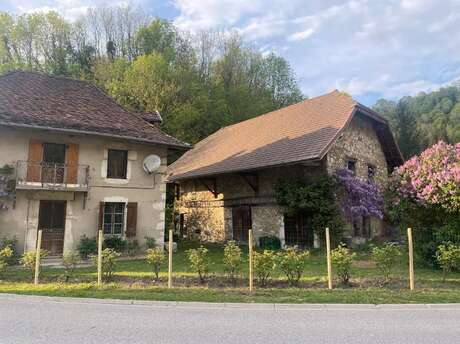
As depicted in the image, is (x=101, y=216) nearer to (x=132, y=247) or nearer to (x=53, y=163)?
(x=132, y=247)

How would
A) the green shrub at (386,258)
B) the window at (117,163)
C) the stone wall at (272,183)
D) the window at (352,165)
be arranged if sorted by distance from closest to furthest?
1. the green shrub at (386,258)
2. the window at (117,163)
3. the stone wall at (272,183)
4. the window at (352,165)

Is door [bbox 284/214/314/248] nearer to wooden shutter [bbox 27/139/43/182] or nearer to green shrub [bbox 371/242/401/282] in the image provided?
green shrub [bbox 371/242/401/282]

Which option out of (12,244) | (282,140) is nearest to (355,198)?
(282,140)

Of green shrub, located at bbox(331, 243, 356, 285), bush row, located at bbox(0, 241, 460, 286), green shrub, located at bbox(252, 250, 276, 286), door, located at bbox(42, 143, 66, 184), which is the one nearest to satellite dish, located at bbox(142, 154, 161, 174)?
door, located at bbox(42, 143, 66, 184)

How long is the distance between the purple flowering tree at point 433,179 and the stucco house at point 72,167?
29.0 ft

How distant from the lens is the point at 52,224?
560 inches

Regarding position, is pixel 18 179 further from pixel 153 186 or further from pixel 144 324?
pixel 144 324

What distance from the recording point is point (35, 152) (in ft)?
45.4

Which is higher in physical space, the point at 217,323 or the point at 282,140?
the point at 282,140

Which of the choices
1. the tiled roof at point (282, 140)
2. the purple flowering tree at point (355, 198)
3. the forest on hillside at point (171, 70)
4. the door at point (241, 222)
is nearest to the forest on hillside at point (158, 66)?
the forest on hillside at point (171, 70)

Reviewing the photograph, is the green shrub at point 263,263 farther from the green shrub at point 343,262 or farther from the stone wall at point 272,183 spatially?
the stone wall at point 272,183

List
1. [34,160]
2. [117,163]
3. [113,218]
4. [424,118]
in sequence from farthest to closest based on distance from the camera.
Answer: [424,118] < [117,163] < [113,218] < [34,160]

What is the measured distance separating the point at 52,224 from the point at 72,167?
2.19 meters

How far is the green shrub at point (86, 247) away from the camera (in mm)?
13977
